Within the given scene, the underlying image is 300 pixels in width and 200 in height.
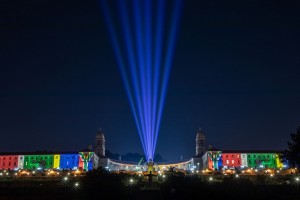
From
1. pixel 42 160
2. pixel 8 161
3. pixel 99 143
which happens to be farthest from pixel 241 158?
pixel 8 161

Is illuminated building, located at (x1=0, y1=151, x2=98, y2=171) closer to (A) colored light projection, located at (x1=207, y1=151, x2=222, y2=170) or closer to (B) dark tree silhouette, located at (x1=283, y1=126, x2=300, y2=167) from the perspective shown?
(A) colored light projection, located at (x1=207, y1=151, x2=222, y2=170)

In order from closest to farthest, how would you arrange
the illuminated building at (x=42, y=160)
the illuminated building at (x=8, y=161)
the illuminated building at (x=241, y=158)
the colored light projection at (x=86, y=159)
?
the colored light projection at (x=86, y=159) < the illuminated building at (x=241, y=158) < the illuminated building at (x=42, y=160) < the illuminated building at (x=8, y=161)

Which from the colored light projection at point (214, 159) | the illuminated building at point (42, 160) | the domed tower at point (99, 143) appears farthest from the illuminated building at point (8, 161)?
the colored light projection at point (214, 159)

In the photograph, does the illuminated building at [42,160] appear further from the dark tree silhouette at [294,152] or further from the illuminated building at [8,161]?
the dark tree silhouette at [294,152]

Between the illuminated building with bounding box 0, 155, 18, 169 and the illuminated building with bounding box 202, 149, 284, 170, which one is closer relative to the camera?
the illuminated building with bounding box 202, 149, 284, 170

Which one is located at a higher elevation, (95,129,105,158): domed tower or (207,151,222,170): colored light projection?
(95,129,105,158): domed tower

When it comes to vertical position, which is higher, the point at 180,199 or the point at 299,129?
the point at 299,129

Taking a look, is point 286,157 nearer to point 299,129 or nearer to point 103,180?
point 299,129

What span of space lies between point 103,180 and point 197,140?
129910 millimetres

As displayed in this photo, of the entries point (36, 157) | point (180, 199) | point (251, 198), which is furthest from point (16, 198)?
point (36, 157)

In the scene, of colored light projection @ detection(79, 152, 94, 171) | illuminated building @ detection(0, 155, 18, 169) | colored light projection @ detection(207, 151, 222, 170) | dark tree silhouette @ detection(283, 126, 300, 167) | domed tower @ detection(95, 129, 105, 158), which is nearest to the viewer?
dark tree silhouette @ detection(283, 126, 300, 167)

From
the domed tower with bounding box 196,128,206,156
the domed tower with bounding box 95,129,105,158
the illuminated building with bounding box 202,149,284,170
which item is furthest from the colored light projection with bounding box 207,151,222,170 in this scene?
the domed tower with bounding box 95,129,105,158

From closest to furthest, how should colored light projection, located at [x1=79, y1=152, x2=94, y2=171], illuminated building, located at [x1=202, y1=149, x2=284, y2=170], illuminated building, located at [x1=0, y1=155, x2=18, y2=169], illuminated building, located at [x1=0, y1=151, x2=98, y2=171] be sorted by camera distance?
colored light projection, located at [x1=79, y1=152, x2=94, y2=171] < illuminated building, located at [x1=202, y1=149, x2=284, y2=170] < illuminated building, located at [x1=0, y1=151, x2=98, y2=171] < illuminated building, located at [x1=0, y1=155, x2=18, y2=169]

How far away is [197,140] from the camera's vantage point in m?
170
